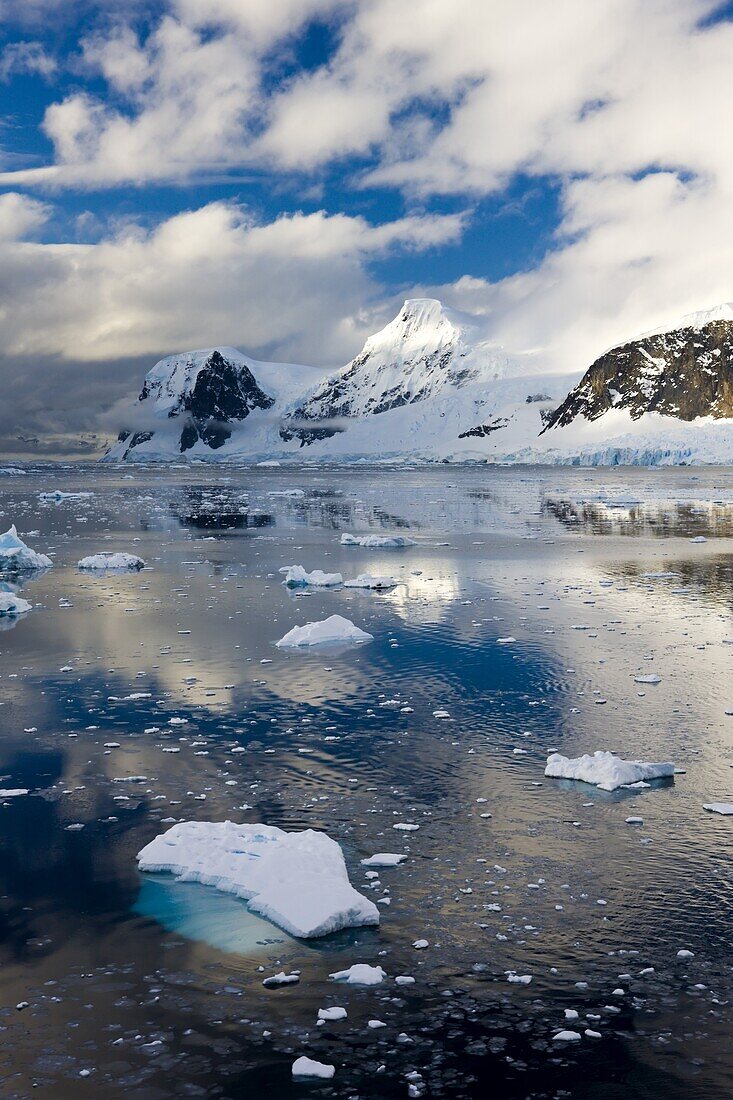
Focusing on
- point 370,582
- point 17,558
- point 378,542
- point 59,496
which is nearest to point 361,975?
point 370,582

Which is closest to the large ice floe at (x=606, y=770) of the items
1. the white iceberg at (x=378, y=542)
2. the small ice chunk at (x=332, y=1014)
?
the small ice chunk at (x=332, y=1014)

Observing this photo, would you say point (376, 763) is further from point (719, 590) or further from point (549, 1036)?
point (719, 590)

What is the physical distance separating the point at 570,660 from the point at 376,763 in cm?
546

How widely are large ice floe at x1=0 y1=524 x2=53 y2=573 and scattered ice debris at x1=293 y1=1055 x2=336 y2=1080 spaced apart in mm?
22287

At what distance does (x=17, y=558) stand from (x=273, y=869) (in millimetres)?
20604

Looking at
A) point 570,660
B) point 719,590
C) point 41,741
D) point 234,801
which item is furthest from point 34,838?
point 719,590

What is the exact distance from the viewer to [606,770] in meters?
9.48

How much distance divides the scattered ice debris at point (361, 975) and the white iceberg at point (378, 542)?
79.6ft

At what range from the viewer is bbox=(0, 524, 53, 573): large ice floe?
25578mm

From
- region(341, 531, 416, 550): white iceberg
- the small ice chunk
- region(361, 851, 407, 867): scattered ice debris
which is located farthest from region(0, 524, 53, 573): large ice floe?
the small ice chunk

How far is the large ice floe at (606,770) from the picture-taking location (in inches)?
371

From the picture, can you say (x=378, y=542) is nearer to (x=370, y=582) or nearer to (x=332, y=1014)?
(x=370, y=582)

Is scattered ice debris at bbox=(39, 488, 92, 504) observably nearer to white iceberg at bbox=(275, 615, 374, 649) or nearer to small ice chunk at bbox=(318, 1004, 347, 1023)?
white iceberg at bbox=(275, 615, 374, 649)

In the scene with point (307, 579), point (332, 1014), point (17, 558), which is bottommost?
point (332, 1014)
